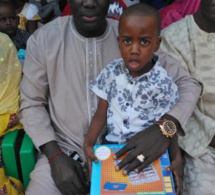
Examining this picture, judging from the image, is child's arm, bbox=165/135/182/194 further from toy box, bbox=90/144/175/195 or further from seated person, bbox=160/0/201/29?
seated person, bbox=160/0/201/29

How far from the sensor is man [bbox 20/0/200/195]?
2.07m

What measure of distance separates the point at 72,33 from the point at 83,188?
951 millimetres

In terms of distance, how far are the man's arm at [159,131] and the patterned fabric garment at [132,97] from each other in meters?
0.07

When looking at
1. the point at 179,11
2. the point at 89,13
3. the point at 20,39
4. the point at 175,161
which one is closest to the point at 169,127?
the point at 175,161

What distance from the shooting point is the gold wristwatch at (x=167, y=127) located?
6.19ft

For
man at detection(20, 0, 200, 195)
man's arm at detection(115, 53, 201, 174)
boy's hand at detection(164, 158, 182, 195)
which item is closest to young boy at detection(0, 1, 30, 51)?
man at detection(20, 0, 200, 195)

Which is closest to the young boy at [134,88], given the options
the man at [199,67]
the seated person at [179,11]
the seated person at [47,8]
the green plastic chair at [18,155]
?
the man at [199,67]

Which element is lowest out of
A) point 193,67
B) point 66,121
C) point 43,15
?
point 43,15

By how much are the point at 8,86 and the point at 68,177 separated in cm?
70

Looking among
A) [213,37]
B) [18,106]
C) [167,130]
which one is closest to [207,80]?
[213,37]

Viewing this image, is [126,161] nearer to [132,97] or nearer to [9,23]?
[132,97]

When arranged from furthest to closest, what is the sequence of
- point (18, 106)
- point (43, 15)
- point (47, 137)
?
1. point (43, 15)
2. point (18, 106)
3. point (47, 137)

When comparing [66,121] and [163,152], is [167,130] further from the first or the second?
[66,121]

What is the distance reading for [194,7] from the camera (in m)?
2.90
